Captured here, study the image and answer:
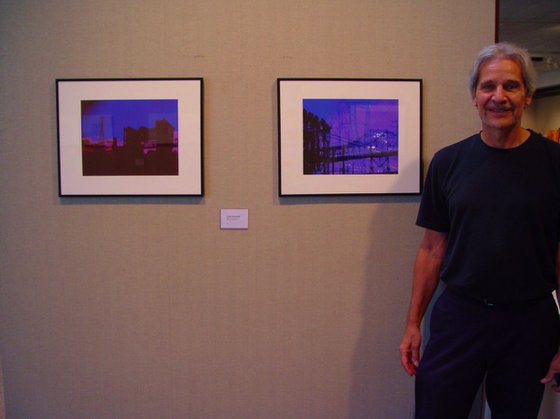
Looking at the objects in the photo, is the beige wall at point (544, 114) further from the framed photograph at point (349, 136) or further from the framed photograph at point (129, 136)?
the framed photograph at point (129, 136)

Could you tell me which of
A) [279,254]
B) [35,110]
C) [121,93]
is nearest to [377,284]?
[279,254]

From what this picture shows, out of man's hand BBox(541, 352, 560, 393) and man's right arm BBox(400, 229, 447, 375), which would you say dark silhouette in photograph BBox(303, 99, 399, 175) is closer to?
man's right arm BBox(400, 229, 447, 375)

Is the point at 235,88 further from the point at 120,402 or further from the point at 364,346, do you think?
the point at 120,402

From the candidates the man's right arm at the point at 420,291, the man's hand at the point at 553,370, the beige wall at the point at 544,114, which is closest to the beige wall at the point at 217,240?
the man's right arm at the point at 420,291

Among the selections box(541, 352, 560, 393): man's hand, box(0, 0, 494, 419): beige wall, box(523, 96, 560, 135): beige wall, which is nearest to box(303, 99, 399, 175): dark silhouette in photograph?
box(0, 0, 494, 419): beige wall

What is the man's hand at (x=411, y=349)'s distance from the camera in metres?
1.84

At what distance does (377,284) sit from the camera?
7.12 feet

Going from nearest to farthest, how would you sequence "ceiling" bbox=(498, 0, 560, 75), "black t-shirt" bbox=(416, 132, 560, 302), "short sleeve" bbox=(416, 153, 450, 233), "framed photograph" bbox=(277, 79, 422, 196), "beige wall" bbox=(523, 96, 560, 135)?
"black t-shirt" bbox=(416, 132, 560, 302), "short sleeve" bbox=(416, 153, 450, 233), "framed photograph" bbox=(277, 79, 422, 196), "ceiling" bbox=(498, 0, 560, 75), "beige wall" bbox=(523, 96, 560, 135)

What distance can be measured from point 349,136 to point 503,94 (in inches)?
29.1

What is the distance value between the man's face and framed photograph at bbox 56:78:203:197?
1.20m

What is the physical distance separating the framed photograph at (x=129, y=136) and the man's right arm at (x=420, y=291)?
1027mm

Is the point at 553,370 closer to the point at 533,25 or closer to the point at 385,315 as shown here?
the point at 385,315

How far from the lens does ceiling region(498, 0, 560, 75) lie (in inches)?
161

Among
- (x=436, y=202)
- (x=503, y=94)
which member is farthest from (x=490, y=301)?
(x=503, y=94)
